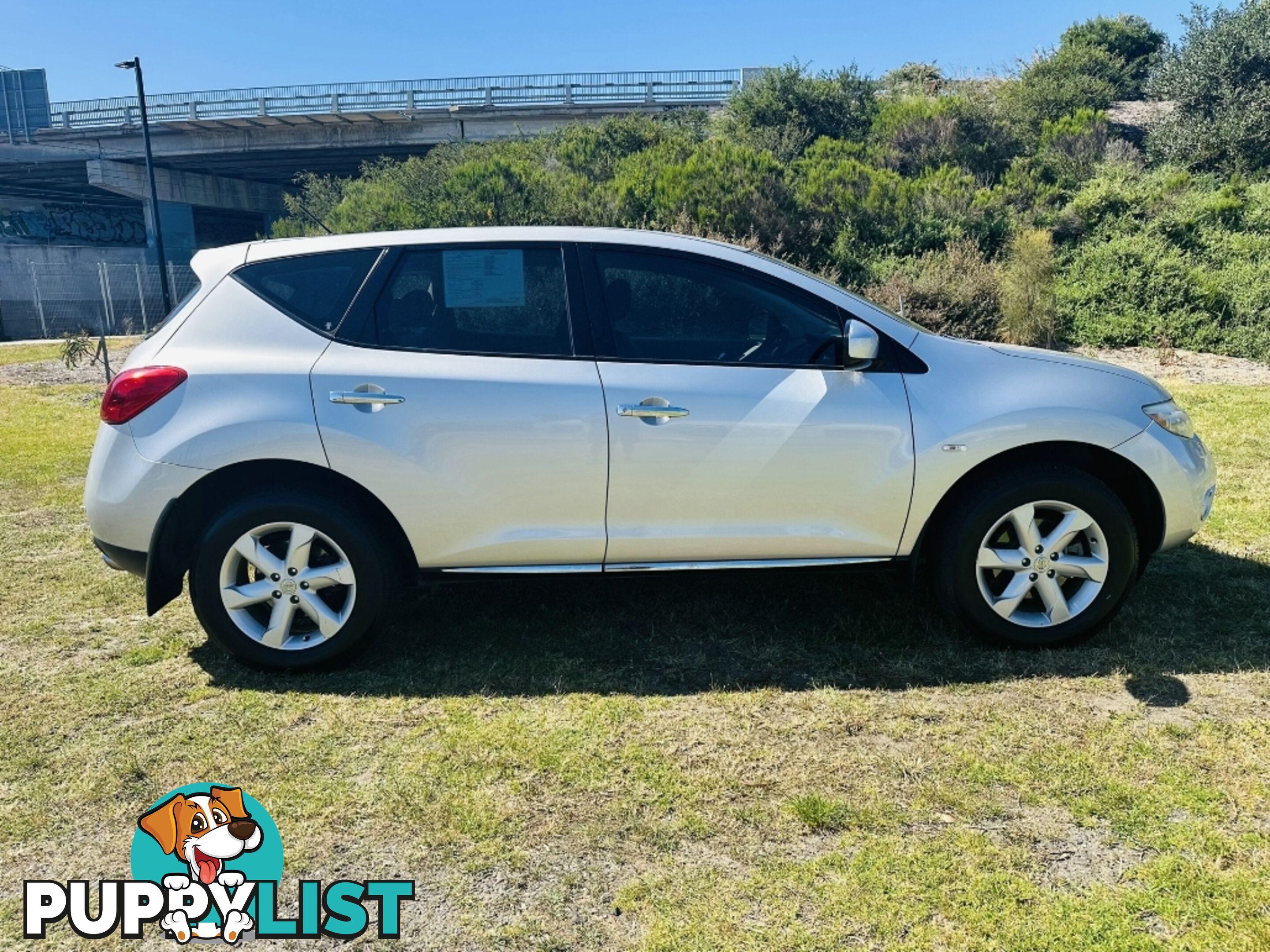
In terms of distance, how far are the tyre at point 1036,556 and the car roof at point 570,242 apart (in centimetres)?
75

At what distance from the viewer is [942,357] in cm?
373

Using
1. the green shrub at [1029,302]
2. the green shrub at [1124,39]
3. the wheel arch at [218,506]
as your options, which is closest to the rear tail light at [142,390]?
the wheel arch at [218,506]

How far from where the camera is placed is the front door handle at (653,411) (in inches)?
139

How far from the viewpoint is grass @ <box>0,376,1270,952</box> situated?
2.35 metres

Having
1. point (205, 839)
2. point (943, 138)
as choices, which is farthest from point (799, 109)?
point (205, 839)

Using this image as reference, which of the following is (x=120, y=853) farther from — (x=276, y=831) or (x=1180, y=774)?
(x=1180, y=774)

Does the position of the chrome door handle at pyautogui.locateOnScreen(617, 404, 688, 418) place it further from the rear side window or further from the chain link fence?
the chain link fence

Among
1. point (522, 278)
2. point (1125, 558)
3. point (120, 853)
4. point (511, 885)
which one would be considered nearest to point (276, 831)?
point (120, 853)

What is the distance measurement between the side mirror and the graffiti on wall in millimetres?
52354

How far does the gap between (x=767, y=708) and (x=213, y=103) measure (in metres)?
41.8

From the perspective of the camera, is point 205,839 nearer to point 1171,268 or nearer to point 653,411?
point 653,411

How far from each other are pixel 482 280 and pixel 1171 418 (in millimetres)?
2915

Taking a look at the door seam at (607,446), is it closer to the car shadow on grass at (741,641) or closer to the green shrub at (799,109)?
the car shadow on grass at (741,641)

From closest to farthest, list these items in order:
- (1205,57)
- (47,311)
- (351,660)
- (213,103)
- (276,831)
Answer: (276,831), (351,660), (1205,57), (47,311), (213,103)
